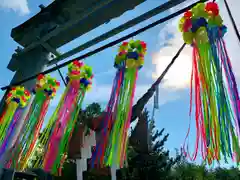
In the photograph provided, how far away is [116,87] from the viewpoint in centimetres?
200

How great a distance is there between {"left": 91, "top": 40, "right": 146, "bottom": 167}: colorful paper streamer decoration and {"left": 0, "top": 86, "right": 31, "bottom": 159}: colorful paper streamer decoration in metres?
1.02

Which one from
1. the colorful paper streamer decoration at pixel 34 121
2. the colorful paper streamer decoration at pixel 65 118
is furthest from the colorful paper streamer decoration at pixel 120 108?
the colorful paper streamer decoration at pixel 34 121

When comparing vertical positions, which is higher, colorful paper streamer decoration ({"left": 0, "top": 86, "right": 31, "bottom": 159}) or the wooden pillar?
colorful paper streamer decoration ({"left": 0, "top": 86, "right": 31, "bottom": 159})

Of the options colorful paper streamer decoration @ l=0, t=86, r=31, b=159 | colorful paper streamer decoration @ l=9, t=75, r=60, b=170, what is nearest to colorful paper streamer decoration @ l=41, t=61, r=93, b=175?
colorful paper streamer decoration @ l=9, t=75, r=60, b=170

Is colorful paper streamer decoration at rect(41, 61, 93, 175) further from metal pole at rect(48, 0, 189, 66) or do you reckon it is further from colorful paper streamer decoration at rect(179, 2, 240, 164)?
colorful paper streamer decoration at rect(179, 2, 240, 164)

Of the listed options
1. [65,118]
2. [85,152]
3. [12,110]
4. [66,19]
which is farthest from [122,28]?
[12,110]

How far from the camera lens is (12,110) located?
2611 millimetres

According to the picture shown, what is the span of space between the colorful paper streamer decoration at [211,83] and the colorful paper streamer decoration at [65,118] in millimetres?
980

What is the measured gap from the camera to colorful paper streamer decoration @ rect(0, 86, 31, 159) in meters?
2.46

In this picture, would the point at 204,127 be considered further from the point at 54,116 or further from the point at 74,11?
the point at 74,11

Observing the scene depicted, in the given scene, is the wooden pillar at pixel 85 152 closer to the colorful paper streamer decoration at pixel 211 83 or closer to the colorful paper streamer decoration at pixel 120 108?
the colorful paper streamer decoration at pixel 120 108

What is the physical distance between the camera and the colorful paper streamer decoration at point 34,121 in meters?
2.25

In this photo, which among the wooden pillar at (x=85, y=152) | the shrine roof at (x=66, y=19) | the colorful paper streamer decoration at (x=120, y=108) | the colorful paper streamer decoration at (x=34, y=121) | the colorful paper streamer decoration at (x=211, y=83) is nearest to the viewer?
the colorful paper streamer decoration at (x=211, y=83)

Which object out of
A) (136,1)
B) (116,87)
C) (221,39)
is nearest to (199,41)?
(221,39)
